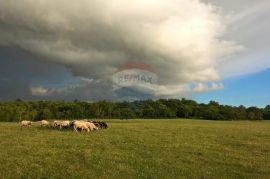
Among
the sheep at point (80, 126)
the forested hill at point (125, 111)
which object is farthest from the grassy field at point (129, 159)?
the forested hill at point (125, 111)

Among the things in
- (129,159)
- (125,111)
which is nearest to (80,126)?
(129,159)

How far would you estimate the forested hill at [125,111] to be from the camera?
140 m

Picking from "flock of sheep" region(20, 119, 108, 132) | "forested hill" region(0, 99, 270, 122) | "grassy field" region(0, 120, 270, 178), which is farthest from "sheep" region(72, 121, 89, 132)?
"forested hill" region(0, 99, 270, 122)

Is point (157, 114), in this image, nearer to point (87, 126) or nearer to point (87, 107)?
point (87, 107)

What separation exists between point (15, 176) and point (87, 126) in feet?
78.4

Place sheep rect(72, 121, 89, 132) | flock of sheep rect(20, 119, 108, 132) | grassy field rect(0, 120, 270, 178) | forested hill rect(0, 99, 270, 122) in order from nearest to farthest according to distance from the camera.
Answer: grassy field rect(0, 120, 270, 178), sheep rect(72, 121, 89, 132), flock of sheep rect(20, 119, 108, 132), forested hill rect(0, 99, 270, 122)

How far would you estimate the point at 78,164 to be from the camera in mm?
20266

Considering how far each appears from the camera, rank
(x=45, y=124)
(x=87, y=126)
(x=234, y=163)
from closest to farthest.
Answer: (x=234, y=163) → (x=87, y=126) → (x=45, y=124)

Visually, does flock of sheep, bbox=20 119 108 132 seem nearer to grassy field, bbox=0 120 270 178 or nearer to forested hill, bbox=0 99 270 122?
grassy field, bbox=0 120 270 178

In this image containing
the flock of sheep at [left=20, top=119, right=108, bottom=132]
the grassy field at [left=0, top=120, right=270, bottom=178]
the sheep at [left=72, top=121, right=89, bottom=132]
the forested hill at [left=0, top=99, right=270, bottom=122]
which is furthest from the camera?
the forested hill at [left=0, top=99, right=270, bottom=122]

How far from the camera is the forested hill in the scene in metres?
140

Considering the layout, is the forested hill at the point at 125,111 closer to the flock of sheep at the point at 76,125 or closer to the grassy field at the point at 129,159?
the flock of sheep at the point at 76,125

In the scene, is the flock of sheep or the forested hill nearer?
the flock of sheep

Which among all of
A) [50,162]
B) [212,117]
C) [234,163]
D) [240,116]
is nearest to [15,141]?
[50,162]
